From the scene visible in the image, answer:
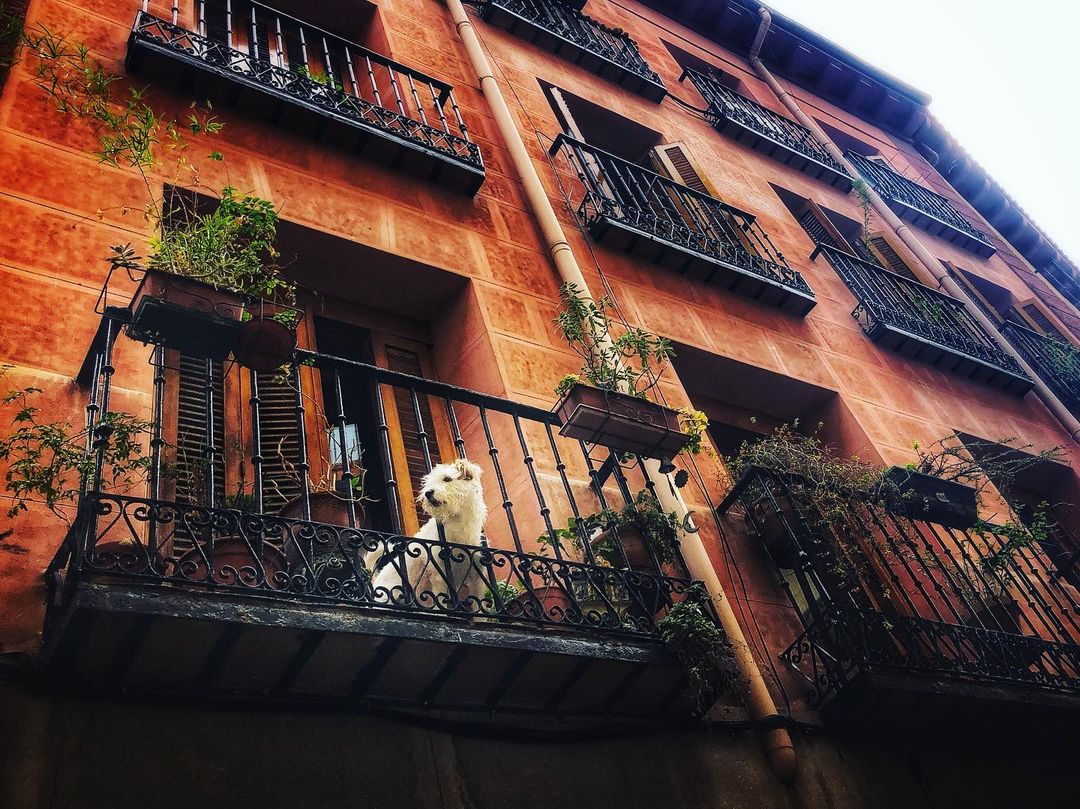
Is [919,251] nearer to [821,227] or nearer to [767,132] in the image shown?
[821,227]

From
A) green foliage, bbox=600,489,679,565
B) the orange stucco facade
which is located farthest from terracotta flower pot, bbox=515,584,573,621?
green foliage, bbox=600,489,679,565

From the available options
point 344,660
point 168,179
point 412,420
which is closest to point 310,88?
point 168,179

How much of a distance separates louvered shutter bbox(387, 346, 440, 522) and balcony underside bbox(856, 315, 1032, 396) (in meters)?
5.76

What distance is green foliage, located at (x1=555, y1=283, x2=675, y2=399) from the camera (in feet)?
20.6

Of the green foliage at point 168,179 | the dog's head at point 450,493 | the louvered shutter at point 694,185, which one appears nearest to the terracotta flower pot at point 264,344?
the green foliage at point 168,179

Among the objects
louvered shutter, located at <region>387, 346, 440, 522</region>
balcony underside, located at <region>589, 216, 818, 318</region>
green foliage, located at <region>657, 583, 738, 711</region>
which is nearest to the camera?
green foliage, located at <region>657, 583, 738, 711</region>

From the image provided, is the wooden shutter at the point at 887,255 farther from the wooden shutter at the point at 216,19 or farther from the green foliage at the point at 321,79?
the wooden shutter at the point at 216,19

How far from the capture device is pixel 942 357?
10531mm

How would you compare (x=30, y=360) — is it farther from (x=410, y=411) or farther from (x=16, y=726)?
(x=410, y=411)

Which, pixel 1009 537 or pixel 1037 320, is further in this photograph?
pixel 1037 320

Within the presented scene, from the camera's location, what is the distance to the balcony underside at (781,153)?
1261 centimetres

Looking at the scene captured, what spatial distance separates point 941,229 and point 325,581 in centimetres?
1385

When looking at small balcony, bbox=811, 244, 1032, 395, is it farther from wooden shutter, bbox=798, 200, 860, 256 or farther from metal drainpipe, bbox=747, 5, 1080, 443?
wooden shutter, bbox=798, 200, 860, 256

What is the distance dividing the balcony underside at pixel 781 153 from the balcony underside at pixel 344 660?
9738 millimetres
